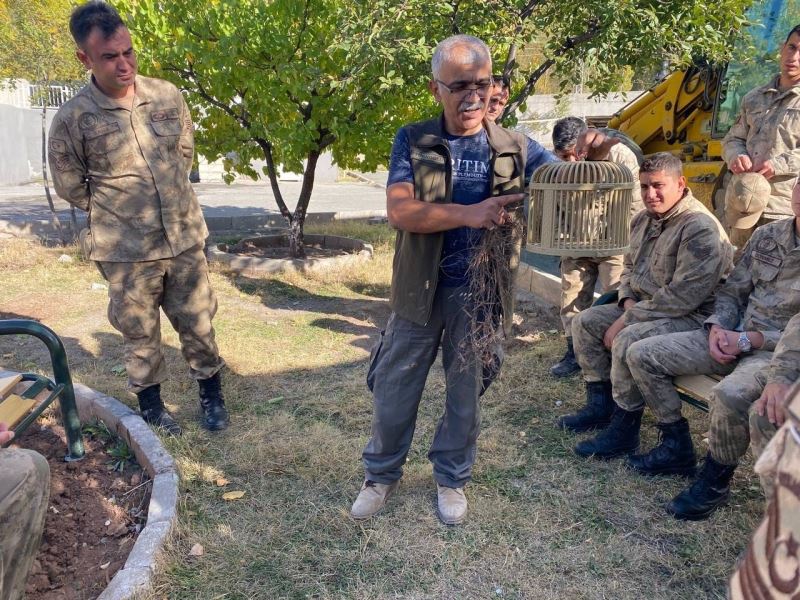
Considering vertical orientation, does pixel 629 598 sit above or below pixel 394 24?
below

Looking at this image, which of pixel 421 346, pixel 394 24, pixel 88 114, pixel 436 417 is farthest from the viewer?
pixel 394 24

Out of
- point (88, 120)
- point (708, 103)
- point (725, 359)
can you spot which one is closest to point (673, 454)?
point (725, 359)

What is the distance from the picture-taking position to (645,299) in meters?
3.71

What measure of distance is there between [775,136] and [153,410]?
4232 mm

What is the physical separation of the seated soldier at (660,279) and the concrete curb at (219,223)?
810 centimetres

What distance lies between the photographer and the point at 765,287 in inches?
124

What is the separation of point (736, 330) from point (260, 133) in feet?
18.4

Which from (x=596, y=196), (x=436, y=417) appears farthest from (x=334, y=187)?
(x=596, y=196)

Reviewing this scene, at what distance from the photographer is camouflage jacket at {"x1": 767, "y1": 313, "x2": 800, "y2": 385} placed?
253cm

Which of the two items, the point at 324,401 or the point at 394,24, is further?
the point at 394,24

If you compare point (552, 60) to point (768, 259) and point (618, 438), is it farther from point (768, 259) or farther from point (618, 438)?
point (618, 438)

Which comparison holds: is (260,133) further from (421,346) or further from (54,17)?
(54,17)

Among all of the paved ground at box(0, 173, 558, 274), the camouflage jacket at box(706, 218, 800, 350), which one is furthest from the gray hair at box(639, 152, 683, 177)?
the paved ground at box(0, 173, 558, 274)

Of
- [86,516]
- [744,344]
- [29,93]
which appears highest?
[29,93]
